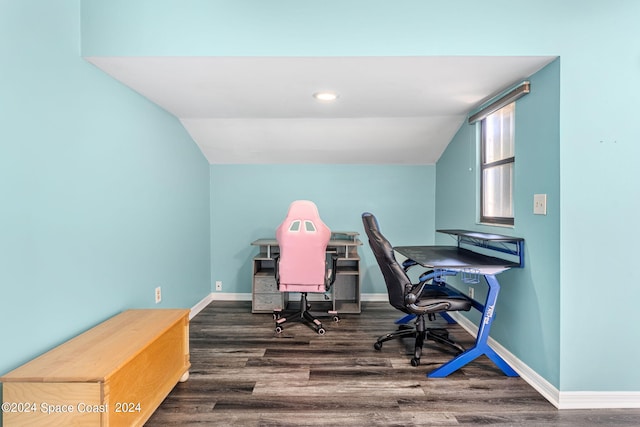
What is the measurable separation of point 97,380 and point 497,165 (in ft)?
9.72

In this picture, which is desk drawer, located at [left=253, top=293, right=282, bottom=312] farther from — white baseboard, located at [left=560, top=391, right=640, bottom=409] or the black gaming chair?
white baseboard, located at [left=560, top=391, right=640, bottom=409]

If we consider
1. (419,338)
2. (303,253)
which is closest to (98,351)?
(303,253)

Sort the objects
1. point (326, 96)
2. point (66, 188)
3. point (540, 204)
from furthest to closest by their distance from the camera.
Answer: point (326, 96) → point (540, 204) → point (66, 188)

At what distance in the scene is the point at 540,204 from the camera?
202cm

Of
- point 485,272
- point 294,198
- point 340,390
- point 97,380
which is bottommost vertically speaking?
point 340,390

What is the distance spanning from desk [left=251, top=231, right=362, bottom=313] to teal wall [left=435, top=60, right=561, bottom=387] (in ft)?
5.03

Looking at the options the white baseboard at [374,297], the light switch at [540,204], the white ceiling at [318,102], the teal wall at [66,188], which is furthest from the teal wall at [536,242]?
the teal wall at [66,188]

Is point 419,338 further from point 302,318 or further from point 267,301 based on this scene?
point 267,301

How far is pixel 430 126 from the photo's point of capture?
3.25 m

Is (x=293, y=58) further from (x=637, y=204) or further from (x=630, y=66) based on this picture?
(x=637, y=204)

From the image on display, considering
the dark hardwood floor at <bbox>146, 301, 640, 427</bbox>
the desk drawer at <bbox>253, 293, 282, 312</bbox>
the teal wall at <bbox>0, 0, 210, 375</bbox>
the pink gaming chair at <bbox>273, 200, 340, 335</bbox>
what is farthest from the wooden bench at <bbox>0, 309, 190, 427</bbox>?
the desk drawer at <bbox>253, 293, 282, 312</bbox>

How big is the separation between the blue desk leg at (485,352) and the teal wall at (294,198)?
1.84 m

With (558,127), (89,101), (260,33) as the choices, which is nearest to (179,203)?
(89,101)

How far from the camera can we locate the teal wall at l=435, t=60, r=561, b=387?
1.91 m
